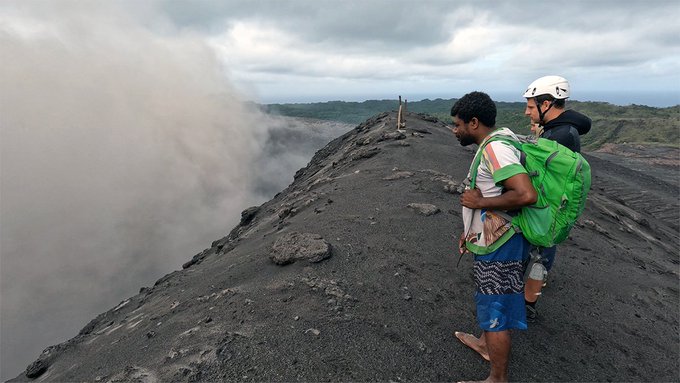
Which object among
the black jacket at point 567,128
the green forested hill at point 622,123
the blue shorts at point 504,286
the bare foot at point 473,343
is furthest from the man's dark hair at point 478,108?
the green forested hill at point 622,123

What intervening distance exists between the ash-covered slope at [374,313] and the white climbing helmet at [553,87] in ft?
7.67

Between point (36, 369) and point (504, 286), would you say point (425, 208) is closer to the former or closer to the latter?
point (504, 286)

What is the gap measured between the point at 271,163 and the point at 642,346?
143 feet

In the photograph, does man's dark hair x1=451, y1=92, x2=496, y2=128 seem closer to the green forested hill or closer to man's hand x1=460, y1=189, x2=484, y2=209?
man's hand x1=460, y1=189, x2=484, y2=209

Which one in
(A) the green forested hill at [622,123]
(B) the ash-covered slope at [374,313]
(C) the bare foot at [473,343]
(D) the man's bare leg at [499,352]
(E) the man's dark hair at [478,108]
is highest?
(E) the man's dark hair at [478,108]

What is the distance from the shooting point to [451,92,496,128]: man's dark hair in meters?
2.76

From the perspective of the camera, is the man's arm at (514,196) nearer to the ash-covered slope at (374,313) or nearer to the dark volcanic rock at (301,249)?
the ash-covered slope at (374,313)

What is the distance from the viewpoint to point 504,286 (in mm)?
2727

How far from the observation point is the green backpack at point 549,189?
264cm

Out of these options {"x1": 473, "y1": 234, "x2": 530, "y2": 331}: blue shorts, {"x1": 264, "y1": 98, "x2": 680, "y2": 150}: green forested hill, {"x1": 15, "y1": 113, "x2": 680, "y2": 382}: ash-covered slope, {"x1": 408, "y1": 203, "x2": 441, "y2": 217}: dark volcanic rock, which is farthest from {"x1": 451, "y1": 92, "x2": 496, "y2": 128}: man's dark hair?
{"x1": 264, "y1": 98, "x2": 680, "y2": 150}: green forested hill

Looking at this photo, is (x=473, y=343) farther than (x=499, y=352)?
Yes

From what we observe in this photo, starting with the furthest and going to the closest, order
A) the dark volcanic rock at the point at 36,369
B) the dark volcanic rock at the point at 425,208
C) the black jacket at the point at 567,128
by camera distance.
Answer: the dark volcanic rock at the point at 425,208 < the dark volcanic rock at the point at 36,369 < the black jacket at the point at 567,128

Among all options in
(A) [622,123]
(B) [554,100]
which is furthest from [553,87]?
(A) [622,123]

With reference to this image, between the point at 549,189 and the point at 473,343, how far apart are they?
5.37 ft
